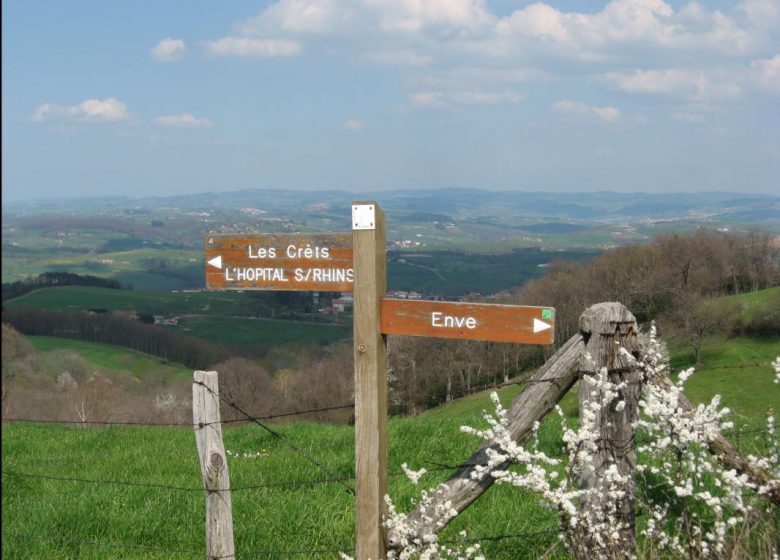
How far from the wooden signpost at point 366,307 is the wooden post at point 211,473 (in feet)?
2.30

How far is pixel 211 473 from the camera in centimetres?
441

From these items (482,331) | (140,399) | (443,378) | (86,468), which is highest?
(482,331)

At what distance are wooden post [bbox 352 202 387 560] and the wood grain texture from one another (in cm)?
18

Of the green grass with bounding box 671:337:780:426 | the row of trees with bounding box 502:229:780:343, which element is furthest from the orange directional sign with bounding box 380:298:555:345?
→ the row of trees with bounding box 502:229:780:343

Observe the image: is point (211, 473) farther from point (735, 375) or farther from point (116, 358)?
point (116, 358)

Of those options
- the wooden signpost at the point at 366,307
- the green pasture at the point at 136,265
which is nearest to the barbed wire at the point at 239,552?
the wooden signpost at the point at 366,307

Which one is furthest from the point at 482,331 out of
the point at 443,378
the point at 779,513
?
the point at 443,378

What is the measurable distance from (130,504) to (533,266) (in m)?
93.4

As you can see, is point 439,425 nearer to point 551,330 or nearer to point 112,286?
point 551,330

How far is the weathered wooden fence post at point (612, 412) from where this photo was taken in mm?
4102

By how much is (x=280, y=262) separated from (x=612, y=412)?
2208mm

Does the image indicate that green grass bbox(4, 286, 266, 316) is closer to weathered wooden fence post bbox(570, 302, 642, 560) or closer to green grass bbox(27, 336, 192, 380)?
green grass bbox(27, 336, 192, 380)

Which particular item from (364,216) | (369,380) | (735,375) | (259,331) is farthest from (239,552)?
(259,331)

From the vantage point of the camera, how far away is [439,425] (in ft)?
28.7
